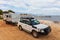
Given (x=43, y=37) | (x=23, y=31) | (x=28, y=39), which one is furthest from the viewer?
(x=23, y=31)

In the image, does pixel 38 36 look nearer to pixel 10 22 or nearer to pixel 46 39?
pixel 46 39

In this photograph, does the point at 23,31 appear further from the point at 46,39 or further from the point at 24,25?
the point at 46,39

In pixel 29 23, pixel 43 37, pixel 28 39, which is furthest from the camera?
pixel 29 23

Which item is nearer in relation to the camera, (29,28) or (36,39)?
(36,39)

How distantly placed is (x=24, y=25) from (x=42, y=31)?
3504 mm

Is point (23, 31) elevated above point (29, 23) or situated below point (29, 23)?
below

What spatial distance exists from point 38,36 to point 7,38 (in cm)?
306

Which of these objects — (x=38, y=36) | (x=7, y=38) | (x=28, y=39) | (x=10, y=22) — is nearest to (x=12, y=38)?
(x=7, y=38)

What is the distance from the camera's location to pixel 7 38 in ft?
45.1

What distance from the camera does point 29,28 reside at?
15.2m

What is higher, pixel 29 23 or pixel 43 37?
pixel 29 23

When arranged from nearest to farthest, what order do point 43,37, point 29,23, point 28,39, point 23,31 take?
1. point 28,39
2. point 43,37
3. point 29,23
4. point 23,31

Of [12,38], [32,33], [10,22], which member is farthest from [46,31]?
[10,22]

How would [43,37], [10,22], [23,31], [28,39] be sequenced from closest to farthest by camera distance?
[28,39] < [43,37] < [23,31] < [10,22]
